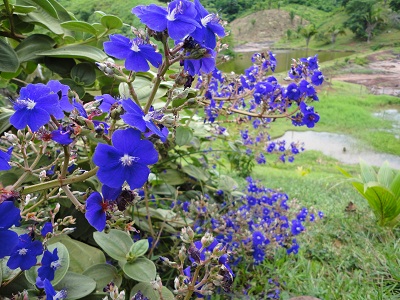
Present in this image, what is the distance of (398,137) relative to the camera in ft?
27.3

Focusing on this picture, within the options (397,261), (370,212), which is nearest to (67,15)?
(397,261)

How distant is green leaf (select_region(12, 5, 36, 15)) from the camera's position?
0.83 metres

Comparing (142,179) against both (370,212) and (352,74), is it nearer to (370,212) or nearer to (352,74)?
(370,212)

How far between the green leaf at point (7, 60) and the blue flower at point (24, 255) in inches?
14.6

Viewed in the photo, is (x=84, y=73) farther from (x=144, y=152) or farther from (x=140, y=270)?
(x=144, y=152)

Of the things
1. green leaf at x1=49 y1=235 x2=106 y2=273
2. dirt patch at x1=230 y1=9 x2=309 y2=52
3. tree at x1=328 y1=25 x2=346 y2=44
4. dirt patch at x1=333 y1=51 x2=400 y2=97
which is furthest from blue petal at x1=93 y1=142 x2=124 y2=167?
dirt patch at x1=230 y1=9 x2=309 y2=52

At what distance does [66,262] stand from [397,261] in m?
1.20

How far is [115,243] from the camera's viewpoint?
772 mm

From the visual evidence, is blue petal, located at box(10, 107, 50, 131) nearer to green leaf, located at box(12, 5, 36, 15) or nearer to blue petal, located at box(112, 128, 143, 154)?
blue petal, located at box(112, 128, 143, 154)

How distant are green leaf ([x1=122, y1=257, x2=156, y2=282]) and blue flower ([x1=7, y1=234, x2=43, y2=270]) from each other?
0.71ft

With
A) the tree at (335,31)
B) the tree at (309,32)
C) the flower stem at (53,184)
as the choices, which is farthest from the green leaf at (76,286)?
the tree at (309,32)

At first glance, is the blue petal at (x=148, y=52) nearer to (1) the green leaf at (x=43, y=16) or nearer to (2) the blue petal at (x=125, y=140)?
(2) the blue petal at (x=125, y=140)

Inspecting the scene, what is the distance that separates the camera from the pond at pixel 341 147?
6906 millimetres

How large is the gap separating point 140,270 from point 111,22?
54 cm
